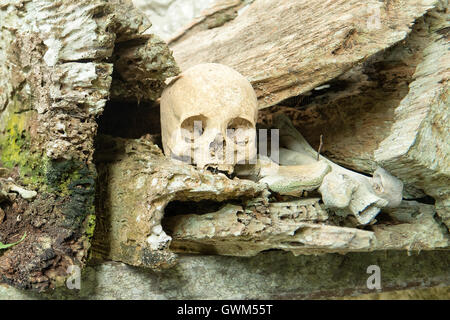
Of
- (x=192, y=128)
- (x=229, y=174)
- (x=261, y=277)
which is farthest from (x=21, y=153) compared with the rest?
(x=261, y=277)

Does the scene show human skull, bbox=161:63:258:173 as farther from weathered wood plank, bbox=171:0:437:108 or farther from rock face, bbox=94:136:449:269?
weathered wood plank, bbox=171:0:437:108

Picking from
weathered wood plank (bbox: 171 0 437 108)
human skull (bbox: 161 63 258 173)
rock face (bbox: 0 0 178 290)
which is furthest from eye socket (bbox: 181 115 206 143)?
weathered wood plank (bbox: 171 0 437 108)

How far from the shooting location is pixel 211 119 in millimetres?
1539

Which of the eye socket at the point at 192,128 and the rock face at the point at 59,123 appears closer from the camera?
the rock face at the point at 59,123

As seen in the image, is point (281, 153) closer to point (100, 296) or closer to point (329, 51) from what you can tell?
point (329, 51)

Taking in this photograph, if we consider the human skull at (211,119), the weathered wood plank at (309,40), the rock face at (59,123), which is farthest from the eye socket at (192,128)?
the weathered wood plank at (309,40)

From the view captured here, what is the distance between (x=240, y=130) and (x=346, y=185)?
0.38m

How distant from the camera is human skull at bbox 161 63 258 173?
1526 millimetres

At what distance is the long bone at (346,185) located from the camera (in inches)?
63.7

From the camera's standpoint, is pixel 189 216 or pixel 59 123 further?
pixel 189 216

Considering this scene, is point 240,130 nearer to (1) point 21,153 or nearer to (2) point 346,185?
(2) point 346,185

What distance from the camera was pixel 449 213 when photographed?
6.03 feet

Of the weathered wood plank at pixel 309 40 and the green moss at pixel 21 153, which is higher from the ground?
the weathered wood plank at pixel 309 40

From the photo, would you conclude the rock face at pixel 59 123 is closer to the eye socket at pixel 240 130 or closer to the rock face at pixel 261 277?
the rock face at pixel 261 277
